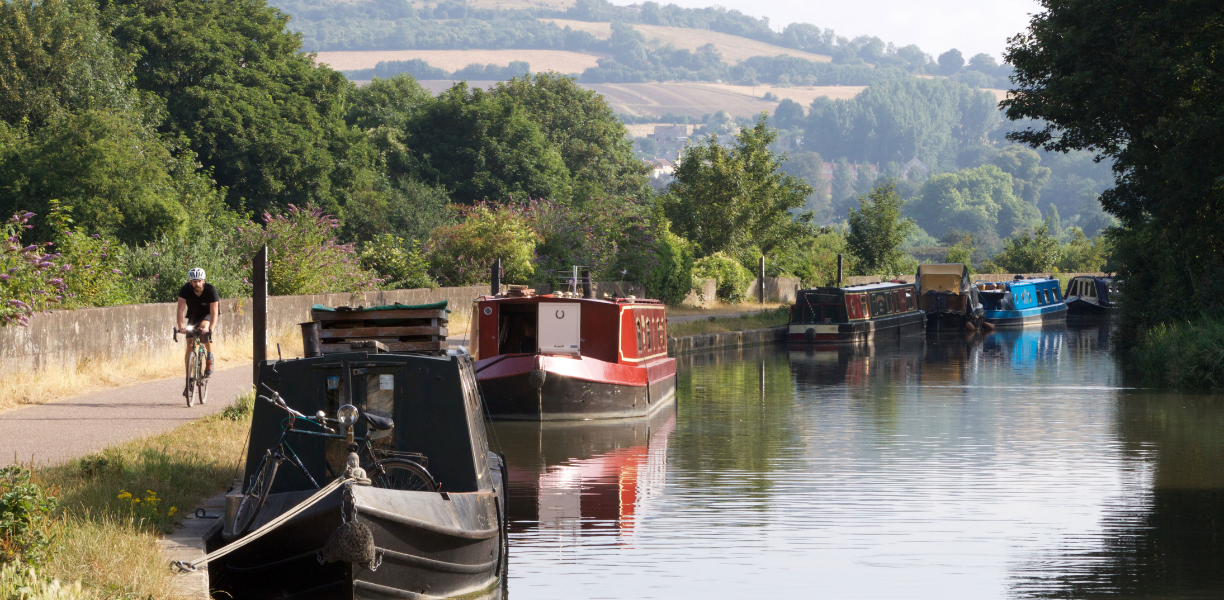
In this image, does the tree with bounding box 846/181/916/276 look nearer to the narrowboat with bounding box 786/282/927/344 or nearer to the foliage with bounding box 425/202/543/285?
the narrowboat with bounding box 786/282/927/344

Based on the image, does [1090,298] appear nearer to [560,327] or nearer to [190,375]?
[560,327]

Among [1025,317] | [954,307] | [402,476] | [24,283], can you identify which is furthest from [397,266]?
[1025,317]

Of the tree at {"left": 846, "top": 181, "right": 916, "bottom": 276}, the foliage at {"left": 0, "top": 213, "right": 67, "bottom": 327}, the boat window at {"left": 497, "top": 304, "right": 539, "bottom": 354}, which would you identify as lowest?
the boat window at {"left": 497, "top": 304, "right": 539, "bottom": 354}

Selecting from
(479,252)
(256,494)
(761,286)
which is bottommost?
(256,494)

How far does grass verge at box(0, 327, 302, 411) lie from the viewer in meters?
16.0

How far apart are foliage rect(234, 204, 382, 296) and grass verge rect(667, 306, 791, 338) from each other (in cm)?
→ 927

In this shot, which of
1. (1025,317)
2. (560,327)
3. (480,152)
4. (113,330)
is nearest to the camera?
(113,330)

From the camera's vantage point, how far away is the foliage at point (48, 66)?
35.8 metres

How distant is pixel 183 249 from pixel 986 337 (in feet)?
101

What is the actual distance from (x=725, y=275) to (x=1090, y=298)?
2044cm

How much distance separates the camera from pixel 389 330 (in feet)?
37.7

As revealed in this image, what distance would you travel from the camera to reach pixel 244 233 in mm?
29344

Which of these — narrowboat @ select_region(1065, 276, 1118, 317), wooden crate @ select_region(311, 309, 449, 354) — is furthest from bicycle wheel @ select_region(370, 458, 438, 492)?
narrowboat @ select_region(1065, 276, 1118, 317)

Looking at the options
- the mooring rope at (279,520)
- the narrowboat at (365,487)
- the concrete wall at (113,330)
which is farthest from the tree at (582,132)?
the mooring rope at (279,520)
